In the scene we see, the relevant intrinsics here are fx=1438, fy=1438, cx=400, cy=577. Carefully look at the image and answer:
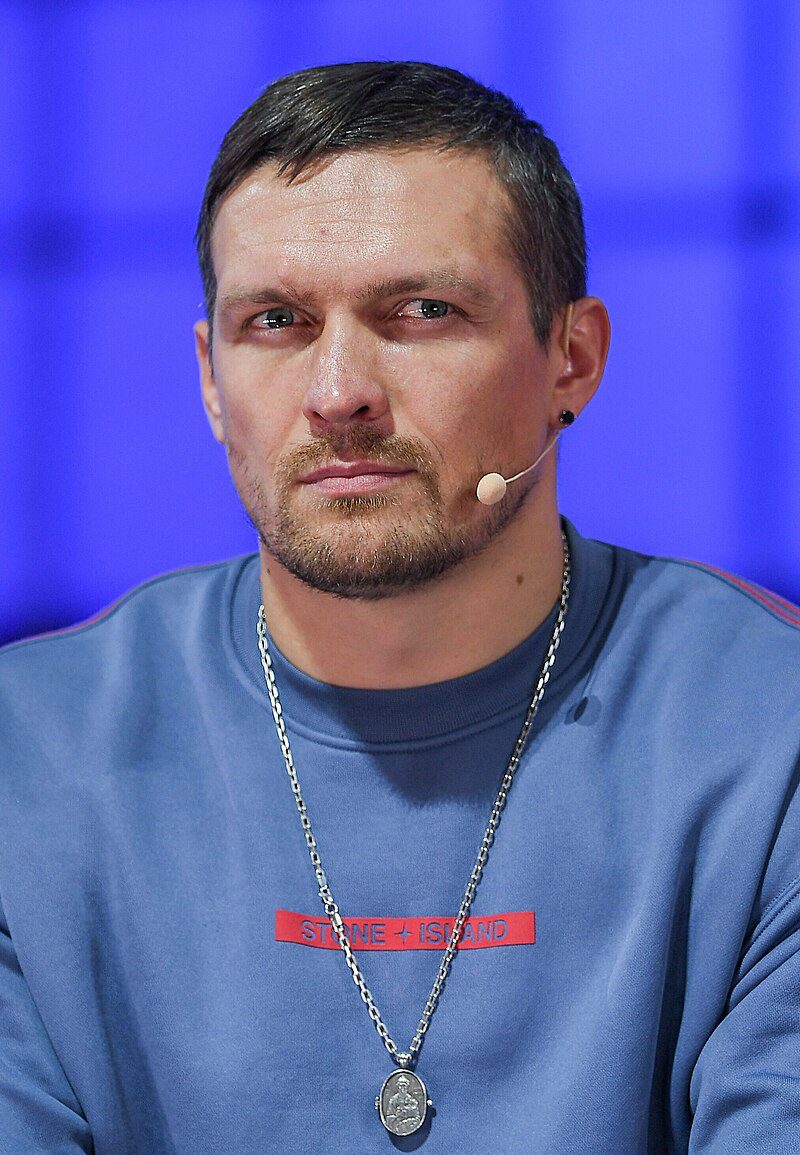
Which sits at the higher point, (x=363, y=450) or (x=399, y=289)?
(x=399, y=289)

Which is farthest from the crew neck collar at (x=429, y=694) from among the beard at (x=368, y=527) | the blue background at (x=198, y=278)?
the blue background at (x=198, y=278)

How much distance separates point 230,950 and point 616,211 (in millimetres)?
1338

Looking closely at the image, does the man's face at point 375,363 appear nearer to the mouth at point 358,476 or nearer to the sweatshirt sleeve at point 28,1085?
the mouth at point 358,476

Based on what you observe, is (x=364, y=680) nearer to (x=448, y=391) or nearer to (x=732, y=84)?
(x=448, y=391)

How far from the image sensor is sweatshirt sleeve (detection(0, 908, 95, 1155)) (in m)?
1.42

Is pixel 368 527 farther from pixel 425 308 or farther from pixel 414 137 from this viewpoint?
pixel 414 137

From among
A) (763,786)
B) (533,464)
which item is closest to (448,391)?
(533,464)

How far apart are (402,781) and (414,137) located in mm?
716

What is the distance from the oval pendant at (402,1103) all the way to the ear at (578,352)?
774mm

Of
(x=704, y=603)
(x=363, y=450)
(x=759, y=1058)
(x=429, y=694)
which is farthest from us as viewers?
(x=704, y=603)

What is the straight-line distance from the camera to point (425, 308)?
1571 mm

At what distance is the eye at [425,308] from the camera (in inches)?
61.7

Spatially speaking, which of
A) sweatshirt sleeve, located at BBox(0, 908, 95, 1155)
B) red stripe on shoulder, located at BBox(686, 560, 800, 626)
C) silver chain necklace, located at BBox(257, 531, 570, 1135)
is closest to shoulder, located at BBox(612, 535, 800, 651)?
red stripe on shoulder, located at BBox(686, 560, 800, 626)

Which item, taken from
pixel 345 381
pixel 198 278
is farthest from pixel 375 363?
pixel 198 278
